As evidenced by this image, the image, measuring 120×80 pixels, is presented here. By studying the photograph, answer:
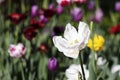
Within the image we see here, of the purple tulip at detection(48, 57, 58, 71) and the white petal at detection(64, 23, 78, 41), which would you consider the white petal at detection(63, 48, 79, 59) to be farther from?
the purple tulip at detection(48, 57, 58, 71)

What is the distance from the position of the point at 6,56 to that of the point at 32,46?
298 millimetres

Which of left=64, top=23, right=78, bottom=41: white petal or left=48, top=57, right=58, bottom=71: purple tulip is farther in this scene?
left=48, top=57, right=58, bottom=71: purple tulip

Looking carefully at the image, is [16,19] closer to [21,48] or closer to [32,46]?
[32,46]

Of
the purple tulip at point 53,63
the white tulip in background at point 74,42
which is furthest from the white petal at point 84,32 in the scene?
the purple tulip at point 53,63

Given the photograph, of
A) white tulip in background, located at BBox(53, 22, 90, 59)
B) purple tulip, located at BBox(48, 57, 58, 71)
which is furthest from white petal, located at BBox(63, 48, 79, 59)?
purple tulip, located at BBox(48, 57, 58, 71)

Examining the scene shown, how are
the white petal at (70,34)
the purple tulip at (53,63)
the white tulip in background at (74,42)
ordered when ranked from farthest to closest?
1. the purple tulip at (53,63)
2. the white petal at (70,34)
3. the white tulip in background at (74,42)

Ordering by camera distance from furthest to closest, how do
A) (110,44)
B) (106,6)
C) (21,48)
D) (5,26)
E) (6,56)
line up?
(106,6) → (5,26) → (110,44) → (6,56) → (21,48)

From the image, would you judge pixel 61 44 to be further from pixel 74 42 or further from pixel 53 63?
pixel 53 63

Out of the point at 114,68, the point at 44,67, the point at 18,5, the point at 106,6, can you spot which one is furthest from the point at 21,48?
the point at 106,6

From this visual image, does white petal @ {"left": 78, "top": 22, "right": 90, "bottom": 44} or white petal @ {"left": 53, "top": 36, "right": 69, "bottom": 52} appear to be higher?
white petal @ {"left": 78, "top": 22, "right": 90, "bottom": 44}

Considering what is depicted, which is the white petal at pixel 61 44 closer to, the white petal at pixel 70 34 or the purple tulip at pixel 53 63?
the white petal at pixel 70 34

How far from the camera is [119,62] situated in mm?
2961

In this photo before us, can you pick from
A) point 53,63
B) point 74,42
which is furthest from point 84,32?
point 53,63

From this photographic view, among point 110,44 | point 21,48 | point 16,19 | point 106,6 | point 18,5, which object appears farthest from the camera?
point 106,6
